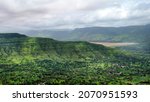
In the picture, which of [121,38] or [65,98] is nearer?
[65,98]

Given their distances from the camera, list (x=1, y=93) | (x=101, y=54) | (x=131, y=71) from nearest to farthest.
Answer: (x=1, y=93), (x=131, y=71), (x=101, y=54)

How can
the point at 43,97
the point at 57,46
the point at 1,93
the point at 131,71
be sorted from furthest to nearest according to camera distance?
the point at 57,46 < the point at 131,71 < the point at 1,93 < the point at 43,97

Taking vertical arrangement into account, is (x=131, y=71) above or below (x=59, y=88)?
below

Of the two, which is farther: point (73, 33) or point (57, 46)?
point (73, 33)

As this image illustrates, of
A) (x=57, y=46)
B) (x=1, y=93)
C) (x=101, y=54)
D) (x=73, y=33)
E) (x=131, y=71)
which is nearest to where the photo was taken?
(x=1, y=93)

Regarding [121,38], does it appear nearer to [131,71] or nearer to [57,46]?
[57,46]

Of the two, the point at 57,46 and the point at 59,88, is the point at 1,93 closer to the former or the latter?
the point at 59,88

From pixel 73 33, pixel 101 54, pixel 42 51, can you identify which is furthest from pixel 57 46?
pixel 73 33

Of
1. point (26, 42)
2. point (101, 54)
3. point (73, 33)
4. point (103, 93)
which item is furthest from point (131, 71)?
point (73, 33)

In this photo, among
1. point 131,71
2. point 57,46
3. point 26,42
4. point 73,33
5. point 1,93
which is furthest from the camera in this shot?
point 73,33
